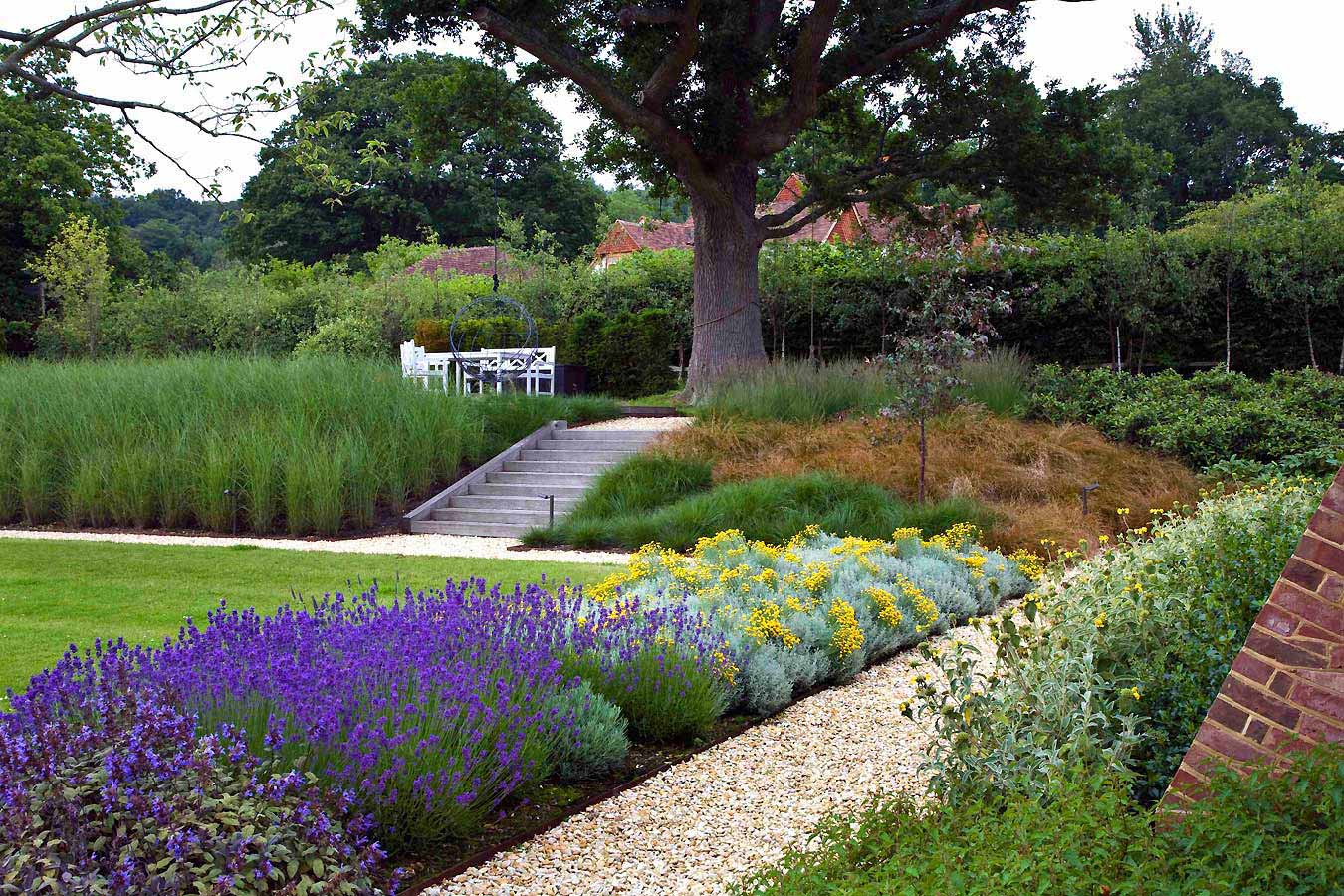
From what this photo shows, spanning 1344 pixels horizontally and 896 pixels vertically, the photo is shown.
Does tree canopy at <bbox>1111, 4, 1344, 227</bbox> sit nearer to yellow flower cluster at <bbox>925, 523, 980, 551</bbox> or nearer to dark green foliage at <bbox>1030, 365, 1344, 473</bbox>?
dark green foliage at <bbox>1030, 365, 1344, 473</bbox>

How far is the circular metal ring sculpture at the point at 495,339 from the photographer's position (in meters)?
16.2

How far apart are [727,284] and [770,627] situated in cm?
1074

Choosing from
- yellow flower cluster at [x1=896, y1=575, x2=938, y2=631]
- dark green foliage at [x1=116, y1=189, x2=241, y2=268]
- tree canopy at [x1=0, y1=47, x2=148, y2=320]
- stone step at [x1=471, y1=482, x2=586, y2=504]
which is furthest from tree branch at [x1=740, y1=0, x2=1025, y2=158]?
dark green foliage at [x1=116, y1=189, x2=241, y2=268]

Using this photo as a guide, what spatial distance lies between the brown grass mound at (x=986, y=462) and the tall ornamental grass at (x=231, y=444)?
306 centimetres

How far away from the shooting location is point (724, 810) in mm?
3775

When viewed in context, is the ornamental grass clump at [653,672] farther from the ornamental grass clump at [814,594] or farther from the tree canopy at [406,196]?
the tree canopy at [406,196]

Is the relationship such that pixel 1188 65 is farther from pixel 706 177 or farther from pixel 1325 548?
pixel 1325 548

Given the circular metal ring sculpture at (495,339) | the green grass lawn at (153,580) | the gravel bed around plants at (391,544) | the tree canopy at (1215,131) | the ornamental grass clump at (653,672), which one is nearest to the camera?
the ornamental grass clump at (653,672)

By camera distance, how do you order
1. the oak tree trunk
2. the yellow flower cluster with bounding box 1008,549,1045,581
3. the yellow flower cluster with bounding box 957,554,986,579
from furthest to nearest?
the oak tree trunk
the yellow flower cluster with bounding box 1008,549,1045,581
the yellow flower cluster with bounding box 957,554,986,579

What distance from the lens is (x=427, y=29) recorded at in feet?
43.9

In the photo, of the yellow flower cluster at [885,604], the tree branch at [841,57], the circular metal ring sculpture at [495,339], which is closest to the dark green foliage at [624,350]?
the circular metal ring sculpture at [495,339]

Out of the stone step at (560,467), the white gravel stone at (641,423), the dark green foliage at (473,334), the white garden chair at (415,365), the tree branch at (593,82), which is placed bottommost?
the stone step at (560,467)

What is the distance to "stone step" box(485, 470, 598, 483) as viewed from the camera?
483 inches

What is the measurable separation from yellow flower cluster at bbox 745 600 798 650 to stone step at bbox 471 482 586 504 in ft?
21.9
